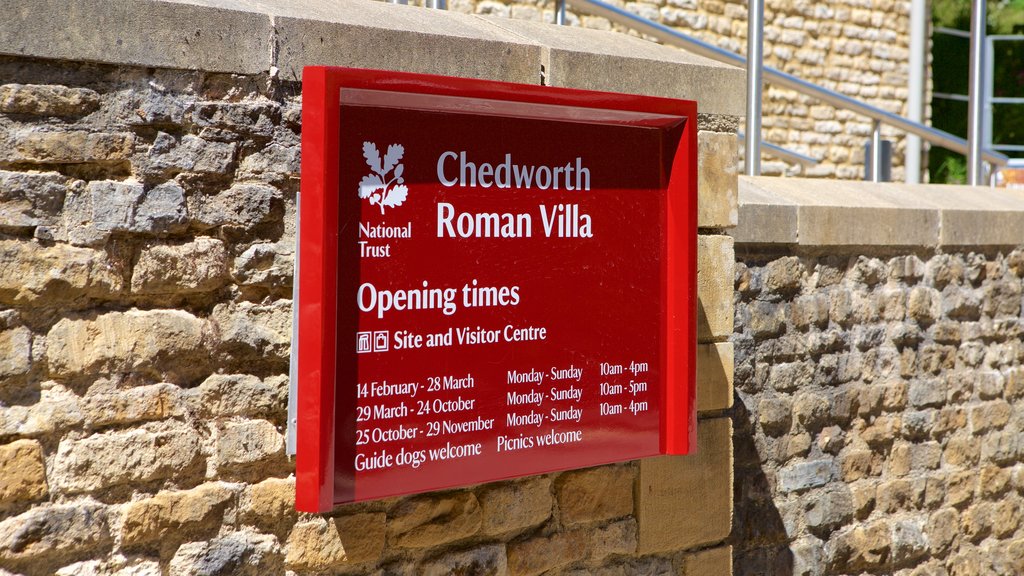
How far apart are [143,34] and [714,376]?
1941mm

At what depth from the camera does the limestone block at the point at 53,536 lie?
235 cm

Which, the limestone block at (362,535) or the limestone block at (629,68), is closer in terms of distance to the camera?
the limestone block at (362,535)

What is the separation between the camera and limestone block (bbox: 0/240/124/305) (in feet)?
7.64

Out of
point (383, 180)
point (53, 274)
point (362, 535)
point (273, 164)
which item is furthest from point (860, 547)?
point (53, 274)

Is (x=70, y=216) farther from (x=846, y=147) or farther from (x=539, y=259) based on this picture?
(x=846, y=147)

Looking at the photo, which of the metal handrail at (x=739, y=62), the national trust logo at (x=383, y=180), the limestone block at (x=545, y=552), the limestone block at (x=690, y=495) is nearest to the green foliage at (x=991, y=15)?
the metal handrail at (x=739, y=62)

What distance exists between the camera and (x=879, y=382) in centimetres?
497

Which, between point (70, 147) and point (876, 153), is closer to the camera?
point (70, 147)

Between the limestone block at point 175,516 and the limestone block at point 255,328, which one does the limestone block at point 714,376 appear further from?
the limestone block at point 175,516

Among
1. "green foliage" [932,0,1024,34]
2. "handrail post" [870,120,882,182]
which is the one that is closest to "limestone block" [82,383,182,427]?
"handrail post" [870,120,882,182]

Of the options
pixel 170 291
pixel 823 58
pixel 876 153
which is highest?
pixel 823 58

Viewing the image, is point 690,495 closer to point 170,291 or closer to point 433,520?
point 433,520

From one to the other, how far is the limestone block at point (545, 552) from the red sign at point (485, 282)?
0.91 ft

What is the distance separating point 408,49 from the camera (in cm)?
281
